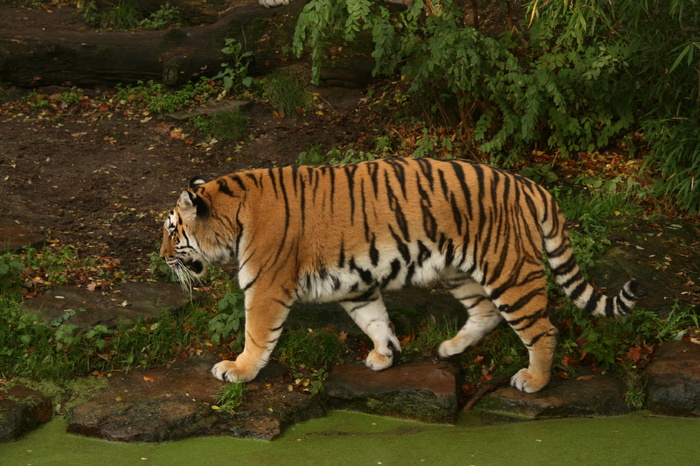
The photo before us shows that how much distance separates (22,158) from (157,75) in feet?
6.94

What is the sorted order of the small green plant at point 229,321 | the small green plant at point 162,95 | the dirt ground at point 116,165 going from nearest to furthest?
the small green plant at point 229,321 < the dirt ground at point 116,165 < the small green plant at point 162,95

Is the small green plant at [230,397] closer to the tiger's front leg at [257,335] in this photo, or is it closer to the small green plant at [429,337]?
the tiger's front leg at [257,335]

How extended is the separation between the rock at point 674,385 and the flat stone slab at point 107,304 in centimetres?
317

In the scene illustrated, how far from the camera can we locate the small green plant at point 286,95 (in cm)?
902

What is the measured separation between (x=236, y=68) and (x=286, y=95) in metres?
0.86

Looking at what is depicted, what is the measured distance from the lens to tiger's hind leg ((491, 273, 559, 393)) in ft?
16.0

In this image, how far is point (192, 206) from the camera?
4992 millimetres

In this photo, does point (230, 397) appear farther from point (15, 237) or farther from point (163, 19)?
point (163, 19)

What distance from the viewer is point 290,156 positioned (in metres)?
8.25

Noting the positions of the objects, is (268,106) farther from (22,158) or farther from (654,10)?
(654,10)

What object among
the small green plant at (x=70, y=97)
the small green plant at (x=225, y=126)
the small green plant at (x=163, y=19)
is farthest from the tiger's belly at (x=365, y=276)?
the small green plant at (x=163, y=19)

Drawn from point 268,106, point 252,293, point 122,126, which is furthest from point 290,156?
point 252,293

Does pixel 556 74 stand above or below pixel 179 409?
above

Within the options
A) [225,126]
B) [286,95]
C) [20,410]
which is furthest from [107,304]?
[286,95]
